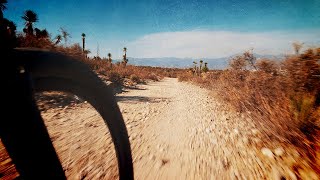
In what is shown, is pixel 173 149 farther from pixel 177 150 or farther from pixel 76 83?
pixel 76 83

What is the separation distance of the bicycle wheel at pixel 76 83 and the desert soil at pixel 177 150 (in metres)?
1.30

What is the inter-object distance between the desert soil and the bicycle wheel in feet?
4.25

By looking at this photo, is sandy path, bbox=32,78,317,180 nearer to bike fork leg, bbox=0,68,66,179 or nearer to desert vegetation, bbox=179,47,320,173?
desert vegetation, bbox=179,47,320,173

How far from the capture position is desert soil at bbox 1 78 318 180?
2908 mm

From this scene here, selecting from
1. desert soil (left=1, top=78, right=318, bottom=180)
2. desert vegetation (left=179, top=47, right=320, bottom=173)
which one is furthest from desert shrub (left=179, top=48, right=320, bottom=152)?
desert soil (left=1, top=78, right=318, bottom=180)

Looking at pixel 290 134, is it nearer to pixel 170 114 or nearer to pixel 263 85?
pixel 263 85

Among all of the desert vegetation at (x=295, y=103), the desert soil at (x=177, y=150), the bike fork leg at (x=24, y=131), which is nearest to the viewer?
the bike fork leg at (x=24, y=131)

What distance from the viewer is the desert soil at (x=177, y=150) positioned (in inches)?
114

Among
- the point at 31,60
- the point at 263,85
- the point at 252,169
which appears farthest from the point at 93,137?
the point at 263,85

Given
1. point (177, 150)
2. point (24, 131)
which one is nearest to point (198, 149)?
point (177, 150)

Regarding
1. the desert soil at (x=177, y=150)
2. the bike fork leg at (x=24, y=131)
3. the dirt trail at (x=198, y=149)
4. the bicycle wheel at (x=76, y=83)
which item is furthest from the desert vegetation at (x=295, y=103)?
the bike fork leg at (x=24, y=131)

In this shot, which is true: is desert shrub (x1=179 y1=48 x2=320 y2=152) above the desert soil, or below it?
above

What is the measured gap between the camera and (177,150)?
3715 millimetres

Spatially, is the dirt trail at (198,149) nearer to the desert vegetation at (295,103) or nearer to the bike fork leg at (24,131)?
the desert vegetation at (295,103)
